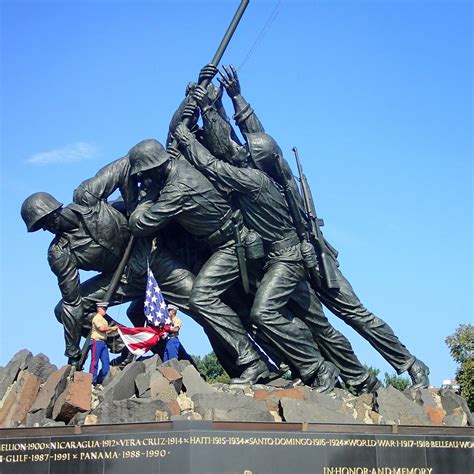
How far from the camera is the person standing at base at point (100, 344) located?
36.4 feet

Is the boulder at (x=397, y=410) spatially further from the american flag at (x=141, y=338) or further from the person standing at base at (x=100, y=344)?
the person standing at base at (x=100, y=344)

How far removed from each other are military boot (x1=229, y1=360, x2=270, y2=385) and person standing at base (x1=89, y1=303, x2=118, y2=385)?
1.73m

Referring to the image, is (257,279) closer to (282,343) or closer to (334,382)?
(282,343)

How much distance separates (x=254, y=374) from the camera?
36.7ft

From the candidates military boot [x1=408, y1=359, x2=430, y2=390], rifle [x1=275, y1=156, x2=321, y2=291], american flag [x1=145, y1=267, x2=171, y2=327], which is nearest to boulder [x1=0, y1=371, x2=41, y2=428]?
american flag [x1=145, y1=267, x2=171, y2=327]

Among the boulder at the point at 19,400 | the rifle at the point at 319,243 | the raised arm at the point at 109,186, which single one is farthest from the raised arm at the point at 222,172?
the boulder at the point at 19,400

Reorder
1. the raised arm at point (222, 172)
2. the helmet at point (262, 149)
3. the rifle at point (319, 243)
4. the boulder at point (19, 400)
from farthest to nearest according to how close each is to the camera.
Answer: the rifle at point (319, 243) → the helmet at point (262, 149) → the raised arm at point (222, 172) → the boulder at point (19, 400)

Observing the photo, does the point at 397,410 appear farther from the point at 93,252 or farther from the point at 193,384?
the point at 93,252

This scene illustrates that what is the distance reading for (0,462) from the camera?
31.0 feet

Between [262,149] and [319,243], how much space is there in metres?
1.65

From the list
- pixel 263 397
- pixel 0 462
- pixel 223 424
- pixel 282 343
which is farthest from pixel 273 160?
pixel 0 462

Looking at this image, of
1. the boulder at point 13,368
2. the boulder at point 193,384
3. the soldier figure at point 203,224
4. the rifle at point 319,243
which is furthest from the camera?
the rifle at point 319,243

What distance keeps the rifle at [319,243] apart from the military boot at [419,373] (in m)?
1.62

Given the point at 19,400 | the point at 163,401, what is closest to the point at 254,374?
the point at 163,401
